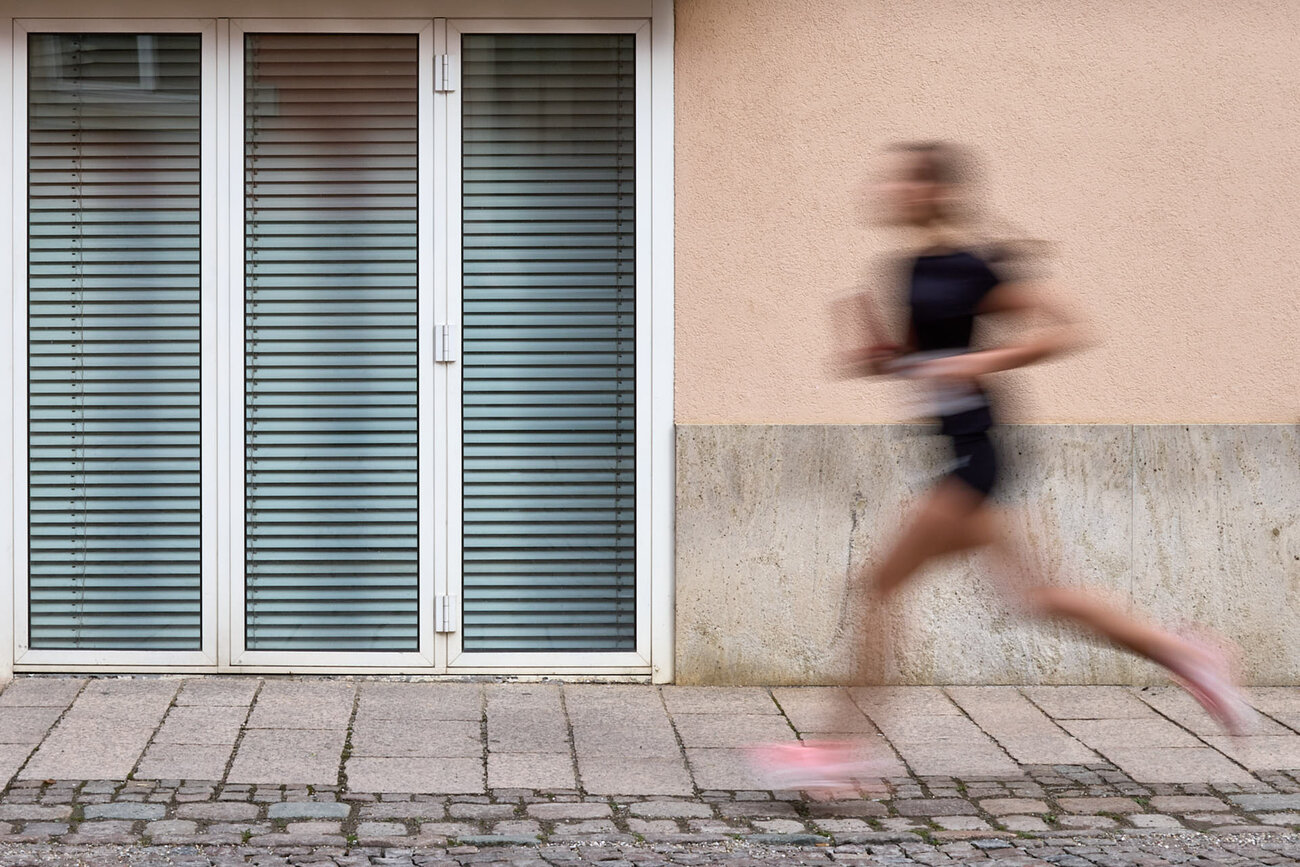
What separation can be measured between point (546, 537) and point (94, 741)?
6.57 feet

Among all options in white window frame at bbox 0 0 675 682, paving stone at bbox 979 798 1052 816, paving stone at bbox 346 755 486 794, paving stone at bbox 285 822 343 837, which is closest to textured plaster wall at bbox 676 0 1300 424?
white window frame at bbox 0 0 675 682

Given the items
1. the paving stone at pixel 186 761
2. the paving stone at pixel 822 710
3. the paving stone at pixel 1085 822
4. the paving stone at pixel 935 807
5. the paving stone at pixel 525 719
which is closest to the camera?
the paving stone at pixel 1085 822

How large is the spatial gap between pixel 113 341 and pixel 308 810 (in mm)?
2699

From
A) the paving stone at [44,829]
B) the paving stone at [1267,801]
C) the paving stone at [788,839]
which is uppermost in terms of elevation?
the paving stone at [1267,801]

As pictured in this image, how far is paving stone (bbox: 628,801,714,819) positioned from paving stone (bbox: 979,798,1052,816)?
851mm

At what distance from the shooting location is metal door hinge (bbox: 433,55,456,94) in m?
6.46

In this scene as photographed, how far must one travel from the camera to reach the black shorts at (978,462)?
4.52m

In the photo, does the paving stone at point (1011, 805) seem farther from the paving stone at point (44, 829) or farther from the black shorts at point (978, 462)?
the paving stone at point (44, 829)

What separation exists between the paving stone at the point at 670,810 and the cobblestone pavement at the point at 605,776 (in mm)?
12

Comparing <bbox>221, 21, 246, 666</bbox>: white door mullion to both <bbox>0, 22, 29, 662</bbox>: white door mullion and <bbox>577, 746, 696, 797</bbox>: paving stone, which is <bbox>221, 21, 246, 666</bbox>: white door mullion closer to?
<bbox>0, 22, 29, 662</bbox>: white door mullion

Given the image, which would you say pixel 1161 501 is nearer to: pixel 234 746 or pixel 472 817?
pixel 472 817

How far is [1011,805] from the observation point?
188 inches

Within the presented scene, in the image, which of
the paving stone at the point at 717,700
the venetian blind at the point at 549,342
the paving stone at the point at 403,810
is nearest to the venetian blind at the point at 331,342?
the venetian blind at the point at 549,342

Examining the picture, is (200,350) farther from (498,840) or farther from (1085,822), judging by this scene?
(1085,822)
